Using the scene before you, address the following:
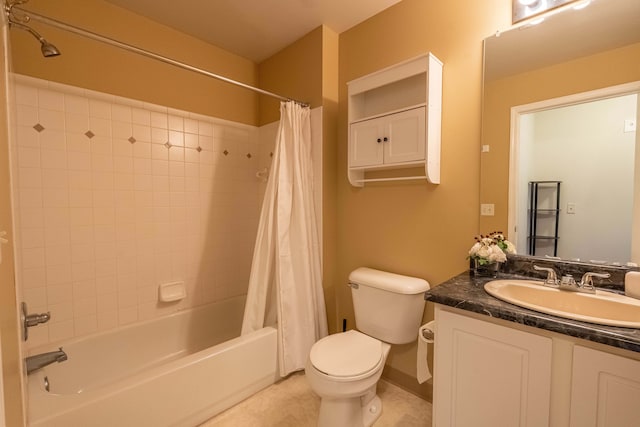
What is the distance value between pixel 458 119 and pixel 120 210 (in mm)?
2164

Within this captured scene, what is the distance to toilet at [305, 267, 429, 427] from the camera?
1.35m

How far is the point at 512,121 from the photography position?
142 cm

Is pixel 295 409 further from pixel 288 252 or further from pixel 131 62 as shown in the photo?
pixel 131 62

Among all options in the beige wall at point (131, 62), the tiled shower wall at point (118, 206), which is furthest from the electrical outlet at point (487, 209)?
the beige wall at point (131, 62)

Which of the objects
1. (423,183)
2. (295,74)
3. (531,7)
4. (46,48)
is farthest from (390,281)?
(46,48)

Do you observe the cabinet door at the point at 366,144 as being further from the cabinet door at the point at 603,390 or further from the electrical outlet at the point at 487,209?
the cabinet door at the point at 603,390

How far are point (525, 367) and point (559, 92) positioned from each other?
1172mm

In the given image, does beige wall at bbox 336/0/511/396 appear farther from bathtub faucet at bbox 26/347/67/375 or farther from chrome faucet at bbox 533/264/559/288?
bathtub faucet at bbox 26/347/67/375

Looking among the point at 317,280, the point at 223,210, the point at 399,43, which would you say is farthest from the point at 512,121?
the point at 223,210

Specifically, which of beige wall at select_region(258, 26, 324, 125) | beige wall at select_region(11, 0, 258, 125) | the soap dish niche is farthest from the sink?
beige wall at select_region(11, 0, 258, 125)

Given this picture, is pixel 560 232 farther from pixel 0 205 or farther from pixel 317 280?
pixel 0 205

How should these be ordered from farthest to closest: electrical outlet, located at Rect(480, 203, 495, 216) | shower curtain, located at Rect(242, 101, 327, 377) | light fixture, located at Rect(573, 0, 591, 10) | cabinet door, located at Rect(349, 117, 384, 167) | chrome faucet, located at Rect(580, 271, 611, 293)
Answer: shower curtain, located at Rect(242, 101, 327, 377)
cabinet door, located at Rect(349, 117, 384, 167)
electrical outlet, located at Rect(480, 203, 495, 216)
light fixture, located at Rect(573, 0, 591, 10)
chrome faucet, located at Rect(580, 271, 611, 293)

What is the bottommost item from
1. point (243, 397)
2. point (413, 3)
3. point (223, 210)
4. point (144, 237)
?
point (243, 397)

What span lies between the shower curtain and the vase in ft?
3.33
